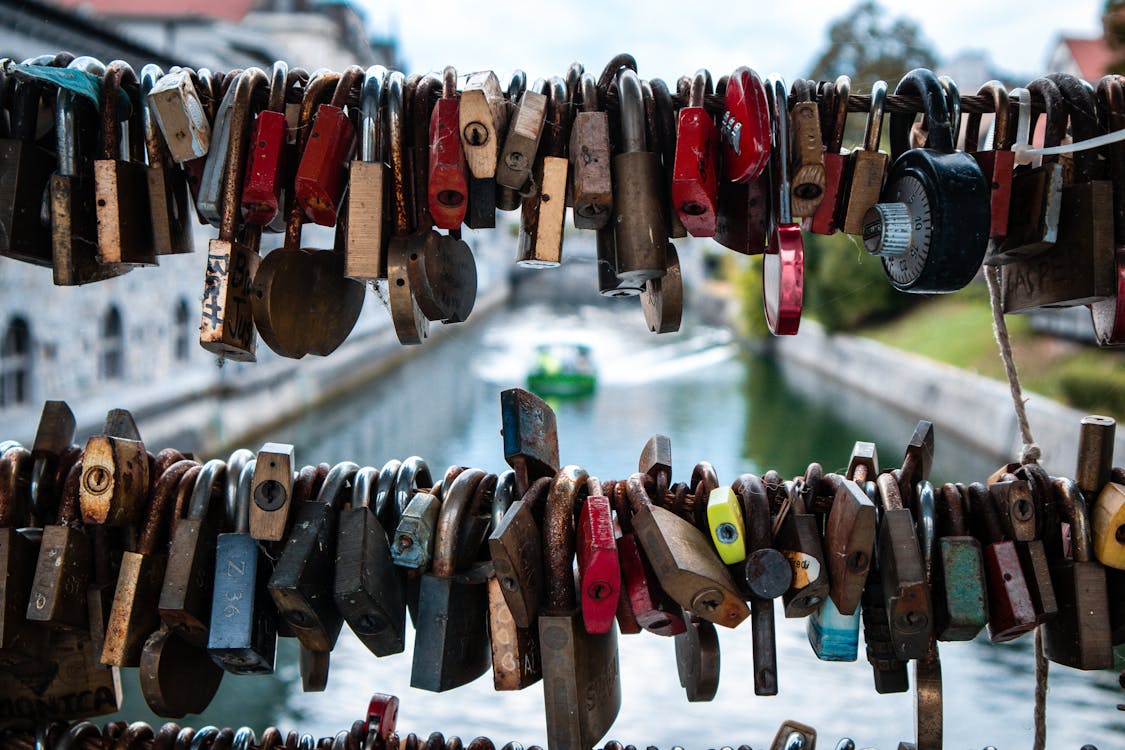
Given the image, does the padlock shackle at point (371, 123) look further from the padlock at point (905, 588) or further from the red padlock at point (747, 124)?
the padlock at point (905, 588)

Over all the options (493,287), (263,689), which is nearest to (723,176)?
(263,689)

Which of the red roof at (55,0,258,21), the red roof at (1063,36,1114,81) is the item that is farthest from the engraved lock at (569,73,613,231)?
the red roof at (1063,36,1114,81)

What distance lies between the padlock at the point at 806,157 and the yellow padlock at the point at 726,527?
0.23 metres

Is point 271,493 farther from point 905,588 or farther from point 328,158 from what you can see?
point 905,588

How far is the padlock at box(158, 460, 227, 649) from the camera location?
0.70 m

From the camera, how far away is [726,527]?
0.69 m

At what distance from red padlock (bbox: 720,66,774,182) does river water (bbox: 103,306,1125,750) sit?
0.56 metres

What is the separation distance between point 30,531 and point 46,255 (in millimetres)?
230

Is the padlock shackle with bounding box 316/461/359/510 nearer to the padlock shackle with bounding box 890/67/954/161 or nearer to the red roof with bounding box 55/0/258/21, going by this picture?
the padlock shackle with bounding box 890/67/954/161

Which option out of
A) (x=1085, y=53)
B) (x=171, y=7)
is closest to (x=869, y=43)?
(x=1085, y=53)

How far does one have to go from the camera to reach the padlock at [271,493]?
708 millimetres

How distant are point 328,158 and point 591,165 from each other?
19 cm

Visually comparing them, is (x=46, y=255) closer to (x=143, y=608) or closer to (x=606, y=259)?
(x=143, y=608)

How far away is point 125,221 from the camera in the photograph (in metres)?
0.71
